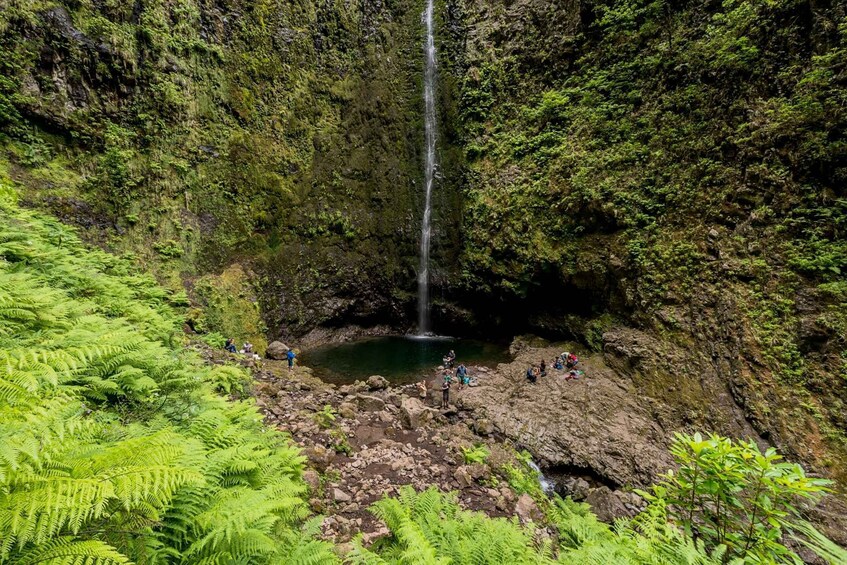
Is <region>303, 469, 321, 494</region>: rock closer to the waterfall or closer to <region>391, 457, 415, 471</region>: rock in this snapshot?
<region>391, 457, 415, 471</region>: rock

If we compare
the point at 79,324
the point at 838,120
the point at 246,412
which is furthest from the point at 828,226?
the point at 79,324

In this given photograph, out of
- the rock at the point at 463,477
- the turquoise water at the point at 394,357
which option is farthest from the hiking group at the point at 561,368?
the rock at the point at 463,477

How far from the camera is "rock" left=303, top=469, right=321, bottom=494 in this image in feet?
17.4

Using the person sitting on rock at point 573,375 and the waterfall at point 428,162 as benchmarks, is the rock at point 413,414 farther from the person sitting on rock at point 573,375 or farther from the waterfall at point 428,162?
the waterfall at point 428,162

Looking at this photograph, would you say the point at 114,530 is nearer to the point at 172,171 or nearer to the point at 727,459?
the point at 727,459

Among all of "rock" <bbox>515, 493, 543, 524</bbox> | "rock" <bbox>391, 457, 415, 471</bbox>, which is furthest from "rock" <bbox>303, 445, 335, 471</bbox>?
"rock" <bbox>515, 493, 543, 524</bbox>

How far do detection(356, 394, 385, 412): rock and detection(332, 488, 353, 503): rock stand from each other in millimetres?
3541

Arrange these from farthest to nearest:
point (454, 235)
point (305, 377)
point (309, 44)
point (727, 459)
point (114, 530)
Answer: point (454, 235), point (309, 44), point (305, 377), point (727, 459), point (114, 530)

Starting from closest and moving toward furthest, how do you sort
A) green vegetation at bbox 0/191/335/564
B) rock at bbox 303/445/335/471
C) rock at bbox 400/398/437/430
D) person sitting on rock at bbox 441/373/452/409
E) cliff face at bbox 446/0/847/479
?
green vegetation at bbox 0/191/335/564, rock at bbox 303/445/335/471, rock at bbox 400/398/437/430, cliff face at bbox 446/0/847/479, person sitting on rock at bbox 441/373/452/409

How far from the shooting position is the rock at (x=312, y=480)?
5.31m

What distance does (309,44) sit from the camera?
18125mm

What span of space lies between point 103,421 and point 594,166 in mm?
15902

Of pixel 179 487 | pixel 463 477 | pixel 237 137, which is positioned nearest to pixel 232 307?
pixel 237 137

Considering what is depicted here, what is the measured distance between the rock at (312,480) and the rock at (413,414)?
3.25 meters
